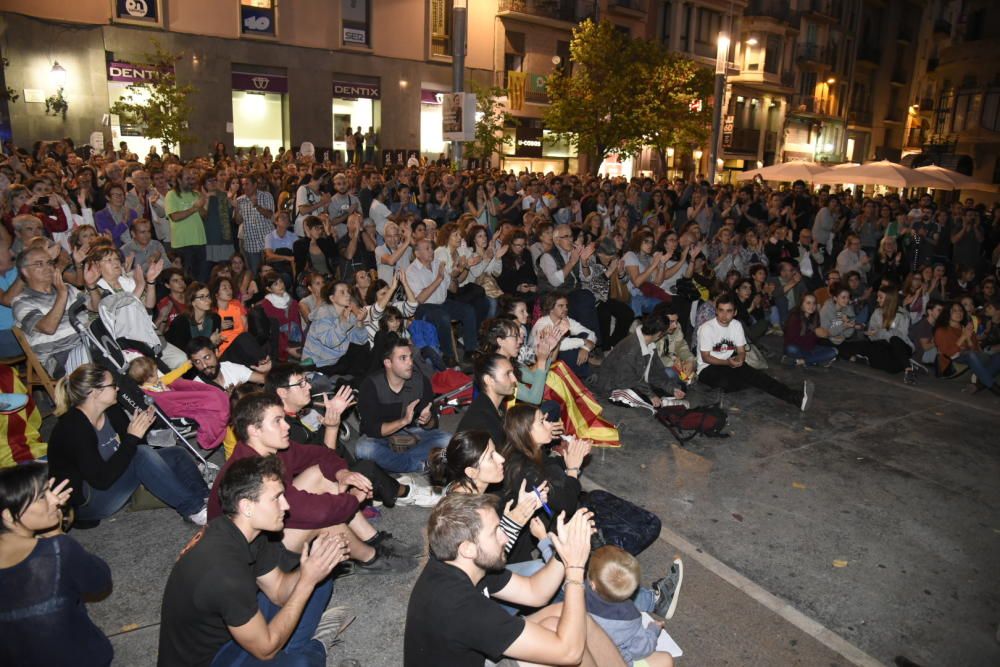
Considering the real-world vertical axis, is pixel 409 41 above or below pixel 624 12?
below

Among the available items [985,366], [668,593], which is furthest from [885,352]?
[668,593]

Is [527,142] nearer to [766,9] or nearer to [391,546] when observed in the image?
[766,9]

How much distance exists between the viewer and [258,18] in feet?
79.9

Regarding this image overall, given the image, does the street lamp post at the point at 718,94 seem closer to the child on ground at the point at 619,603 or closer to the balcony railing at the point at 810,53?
the child on ground at the point at 619,603

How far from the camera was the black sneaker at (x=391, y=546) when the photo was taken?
496 cm

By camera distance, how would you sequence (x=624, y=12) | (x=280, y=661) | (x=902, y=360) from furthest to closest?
1. (x=624, y=12)
2. (x=902, y=360)
3. (x=280, y=661)

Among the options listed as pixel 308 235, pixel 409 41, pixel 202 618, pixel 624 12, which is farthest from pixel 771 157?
pixel 202 618

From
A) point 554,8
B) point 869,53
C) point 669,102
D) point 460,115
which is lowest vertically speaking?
point 460,115

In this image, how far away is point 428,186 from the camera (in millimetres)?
14594

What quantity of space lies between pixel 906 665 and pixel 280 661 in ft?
11.7

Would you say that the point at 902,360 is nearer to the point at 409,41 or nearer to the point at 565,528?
the point at 565,528

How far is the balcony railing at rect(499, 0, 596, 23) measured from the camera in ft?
100

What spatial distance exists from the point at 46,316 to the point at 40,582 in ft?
12.2

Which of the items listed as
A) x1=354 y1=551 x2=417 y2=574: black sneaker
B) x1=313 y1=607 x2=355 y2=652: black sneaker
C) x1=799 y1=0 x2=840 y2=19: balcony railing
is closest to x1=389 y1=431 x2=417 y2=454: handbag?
x1=354 y1=551 x2=417 y2=574: black sneaker
